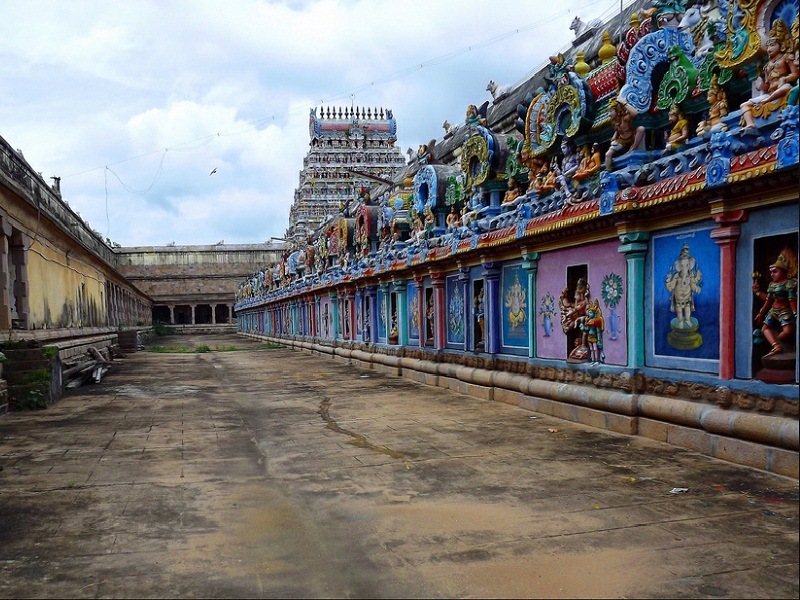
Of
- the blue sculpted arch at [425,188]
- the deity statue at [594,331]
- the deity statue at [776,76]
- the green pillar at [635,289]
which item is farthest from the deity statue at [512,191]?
the deity statue at [776,76]

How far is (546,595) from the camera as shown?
3619mm

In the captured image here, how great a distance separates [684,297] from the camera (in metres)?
7.26

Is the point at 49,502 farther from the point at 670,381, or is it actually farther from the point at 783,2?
the point at 783,2

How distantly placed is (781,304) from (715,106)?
227 centimetres

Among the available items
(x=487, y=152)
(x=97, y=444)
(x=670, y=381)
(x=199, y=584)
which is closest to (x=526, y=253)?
(x=487, y=152)

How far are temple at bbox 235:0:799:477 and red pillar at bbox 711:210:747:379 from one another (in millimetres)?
21

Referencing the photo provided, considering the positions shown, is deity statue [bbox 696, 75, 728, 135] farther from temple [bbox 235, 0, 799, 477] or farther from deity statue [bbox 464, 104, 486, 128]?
deity statue [bbox 464, 104, 486, 128]

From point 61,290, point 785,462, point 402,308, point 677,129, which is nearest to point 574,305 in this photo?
point 677,129

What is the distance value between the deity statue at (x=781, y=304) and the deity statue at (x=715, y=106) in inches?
62.2

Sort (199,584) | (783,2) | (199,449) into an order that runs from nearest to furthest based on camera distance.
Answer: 1. (199,584)
2. (783,2)
3. (199,449)

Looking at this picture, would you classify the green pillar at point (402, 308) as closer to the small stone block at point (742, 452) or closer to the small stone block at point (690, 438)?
the small stone block at point (690, 438)

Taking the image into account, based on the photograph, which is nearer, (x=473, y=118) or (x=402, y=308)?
(x=473, y=118)

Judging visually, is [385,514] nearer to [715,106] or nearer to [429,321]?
[715,106]

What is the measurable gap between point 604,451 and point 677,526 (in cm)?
245
